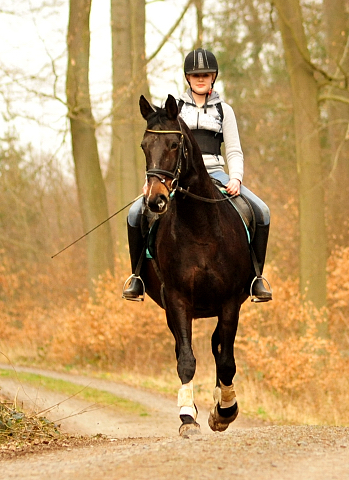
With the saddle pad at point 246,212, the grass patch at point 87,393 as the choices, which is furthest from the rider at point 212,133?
the grass patch at point 87,393

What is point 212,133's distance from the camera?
851 centimetres

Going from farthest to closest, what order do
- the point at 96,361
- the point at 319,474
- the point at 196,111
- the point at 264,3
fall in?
the point at 264,3
the point at 96,361
the point at 196,111
the point at 319,474

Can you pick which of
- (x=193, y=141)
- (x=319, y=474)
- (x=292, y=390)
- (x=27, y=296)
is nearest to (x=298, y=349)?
(x=292, y=390)

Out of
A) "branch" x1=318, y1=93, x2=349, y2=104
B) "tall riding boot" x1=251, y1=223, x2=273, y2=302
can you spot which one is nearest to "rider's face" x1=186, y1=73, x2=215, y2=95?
"tall riding boot" x1=251, y1=223, x2=273, y2=302

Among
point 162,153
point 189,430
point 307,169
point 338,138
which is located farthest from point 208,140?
point 338,138

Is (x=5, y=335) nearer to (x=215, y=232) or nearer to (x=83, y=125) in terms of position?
(x=83, y=125)

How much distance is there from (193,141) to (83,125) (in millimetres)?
13561

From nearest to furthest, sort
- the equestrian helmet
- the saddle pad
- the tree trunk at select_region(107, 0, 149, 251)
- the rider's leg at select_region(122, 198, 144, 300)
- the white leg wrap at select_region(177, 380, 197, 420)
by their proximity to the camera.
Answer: the white leg wrap at select_region(177, 380, 197, 420)
the equestrian helmet
the saddle pad
the rider's leg at select_region(122, 198, 144, 300)
the tree trunk at select_region(107, 0, 149, 251)

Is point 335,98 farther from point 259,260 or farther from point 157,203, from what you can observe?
point 157,203

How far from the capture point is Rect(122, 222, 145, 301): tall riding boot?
29.1 feet

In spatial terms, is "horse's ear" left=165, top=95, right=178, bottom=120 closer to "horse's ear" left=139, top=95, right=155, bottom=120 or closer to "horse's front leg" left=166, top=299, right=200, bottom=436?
"horse's ear" left=139, top=95, right=155, bottom=120

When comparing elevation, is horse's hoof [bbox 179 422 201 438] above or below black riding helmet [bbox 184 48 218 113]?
below

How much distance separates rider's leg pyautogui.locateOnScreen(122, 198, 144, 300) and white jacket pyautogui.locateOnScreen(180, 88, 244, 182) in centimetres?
96

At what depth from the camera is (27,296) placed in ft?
97.4
